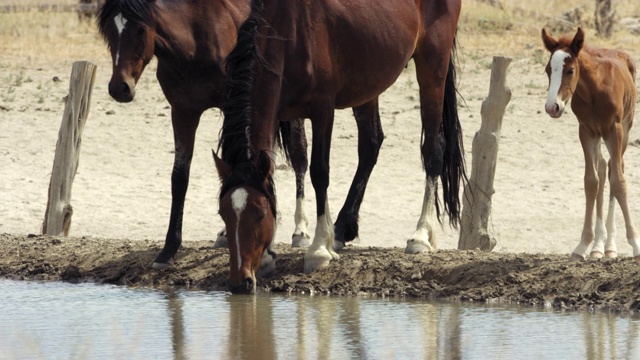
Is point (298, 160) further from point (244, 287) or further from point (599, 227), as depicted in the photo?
point (244, 287)

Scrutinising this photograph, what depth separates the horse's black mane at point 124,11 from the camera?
718 centimetres

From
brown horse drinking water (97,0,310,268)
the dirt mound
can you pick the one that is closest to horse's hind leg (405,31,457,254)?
the dirt mound

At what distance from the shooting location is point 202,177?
12703 millimetres

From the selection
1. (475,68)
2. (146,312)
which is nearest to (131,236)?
(146,312)

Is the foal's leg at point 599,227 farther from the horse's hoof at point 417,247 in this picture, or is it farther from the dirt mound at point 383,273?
the horse's hoof at point 417,247

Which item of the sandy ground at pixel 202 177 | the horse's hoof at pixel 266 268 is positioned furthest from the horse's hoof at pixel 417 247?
the horse's hoof at pixel 266 268

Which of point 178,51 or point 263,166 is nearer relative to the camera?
point 263,166

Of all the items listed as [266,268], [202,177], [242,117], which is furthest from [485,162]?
[202,177]

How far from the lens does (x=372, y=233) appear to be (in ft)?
36.7

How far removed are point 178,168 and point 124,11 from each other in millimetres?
1203

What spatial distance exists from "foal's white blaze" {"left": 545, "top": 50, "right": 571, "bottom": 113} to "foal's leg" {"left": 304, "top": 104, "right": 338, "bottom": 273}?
1330 mm

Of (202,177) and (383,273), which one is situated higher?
(202,177)

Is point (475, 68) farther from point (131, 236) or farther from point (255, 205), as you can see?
point (255, 205)

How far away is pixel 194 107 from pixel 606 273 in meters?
2.74
